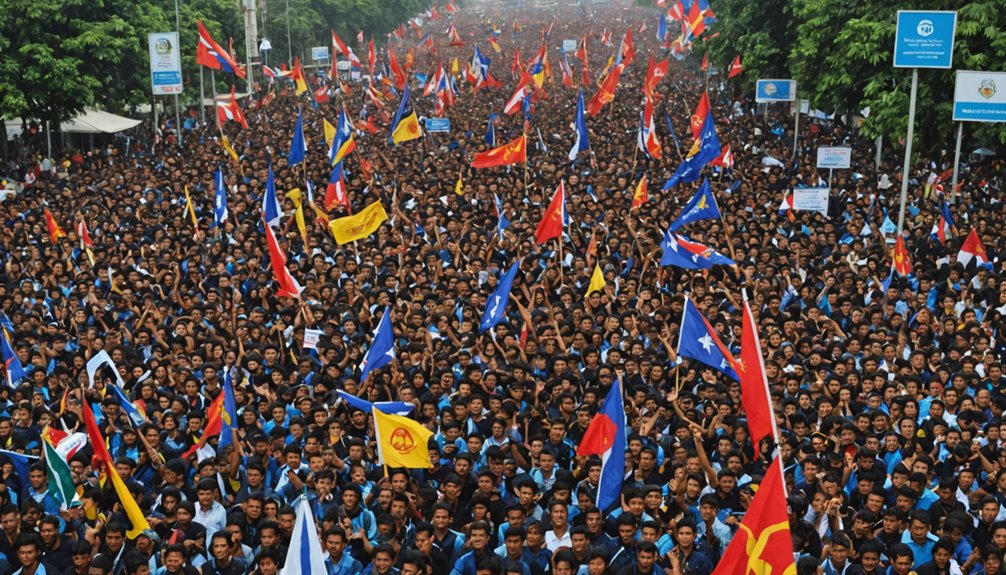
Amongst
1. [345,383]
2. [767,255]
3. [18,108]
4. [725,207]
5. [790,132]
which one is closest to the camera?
[345,383]

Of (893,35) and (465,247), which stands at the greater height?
(893,35)

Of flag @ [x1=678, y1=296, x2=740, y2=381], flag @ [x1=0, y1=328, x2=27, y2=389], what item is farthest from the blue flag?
flag @ [x1=0, y1=328, x2=27, y2=389]

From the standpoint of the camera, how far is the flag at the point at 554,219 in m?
15.1

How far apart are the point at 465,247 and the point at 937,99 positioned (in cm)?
1053

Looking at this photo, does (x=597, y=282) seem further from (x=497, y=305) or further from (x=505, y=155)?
(x=505, y=155)

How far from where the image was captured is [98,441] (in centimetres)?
873

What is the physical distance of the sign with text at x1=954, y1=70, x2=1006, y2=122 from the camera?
19156 mm

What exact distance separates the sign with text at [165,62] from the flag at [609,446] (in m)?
22.2

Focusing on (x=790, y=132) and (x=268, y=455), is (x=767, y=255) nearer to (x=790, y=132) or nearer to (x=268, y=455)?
(x=268, y=455)

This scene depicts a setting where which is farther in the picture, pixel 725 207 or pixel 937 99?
pixel 937 99

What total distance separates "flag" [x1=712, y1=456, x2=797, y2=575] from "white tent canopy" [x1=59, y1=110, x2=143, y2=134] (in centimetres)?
2821

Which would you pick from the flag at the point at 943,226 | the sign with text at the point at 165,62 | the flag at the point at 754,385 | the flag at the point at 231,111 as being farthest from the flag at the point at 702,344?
the sign with text at the point at 165,62

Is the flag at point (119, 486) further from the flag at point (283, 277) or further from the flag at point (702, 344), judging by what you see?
the flag at point (283, 277)

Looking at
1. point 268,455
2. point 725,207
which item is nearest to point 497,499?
point 268,455
